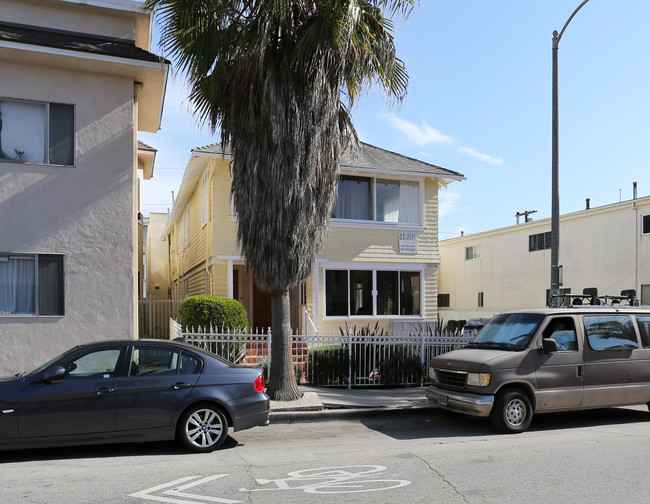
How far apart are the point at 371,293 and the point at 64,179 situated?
9951mm

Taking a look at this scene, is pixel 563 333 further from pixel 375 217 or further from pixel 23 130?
pixel 23 130

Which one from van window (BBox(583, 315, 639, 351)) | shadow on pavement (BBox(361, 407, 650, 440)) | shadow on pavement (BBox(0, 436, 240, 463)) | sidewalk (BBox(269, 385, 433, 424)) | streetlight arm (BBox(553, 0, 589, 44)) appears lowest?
shadow on pavement (BBox(361, 407, 650, 440))

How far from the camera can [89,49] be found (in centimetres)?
1028

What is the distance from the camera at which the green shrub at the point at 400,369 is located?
491 inches

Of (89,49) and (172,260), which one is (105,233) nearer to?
(89,49)

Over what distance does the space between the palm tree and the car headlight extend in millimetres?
3227

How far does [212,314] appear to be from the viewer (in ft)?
41.0

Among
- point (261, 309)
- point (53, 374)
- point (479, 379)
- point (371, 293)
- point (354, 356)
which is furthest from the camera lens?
point (261, 309)

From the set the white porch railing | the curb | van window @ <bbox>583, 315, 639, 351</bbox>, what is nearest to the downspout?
the white porch railing

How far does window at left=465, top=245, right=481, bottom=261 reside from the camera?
3066cm

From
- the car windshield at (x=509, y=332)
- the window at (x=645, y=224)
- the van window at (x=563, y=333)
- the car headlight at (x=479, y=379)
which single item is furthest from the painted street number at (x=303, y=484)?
the window at (x=645, y=224)

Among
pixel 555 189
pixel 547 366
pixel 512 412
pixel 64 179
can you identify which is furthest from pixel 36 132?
pixel 555 189

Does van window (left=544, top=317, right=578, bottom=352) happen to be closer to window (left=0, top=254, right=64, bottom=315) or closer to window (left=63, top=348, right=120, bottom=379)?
window (left=63, top=348, right=120, bottom=379)

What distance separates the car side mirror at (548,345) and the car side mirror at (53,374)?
263 inches
